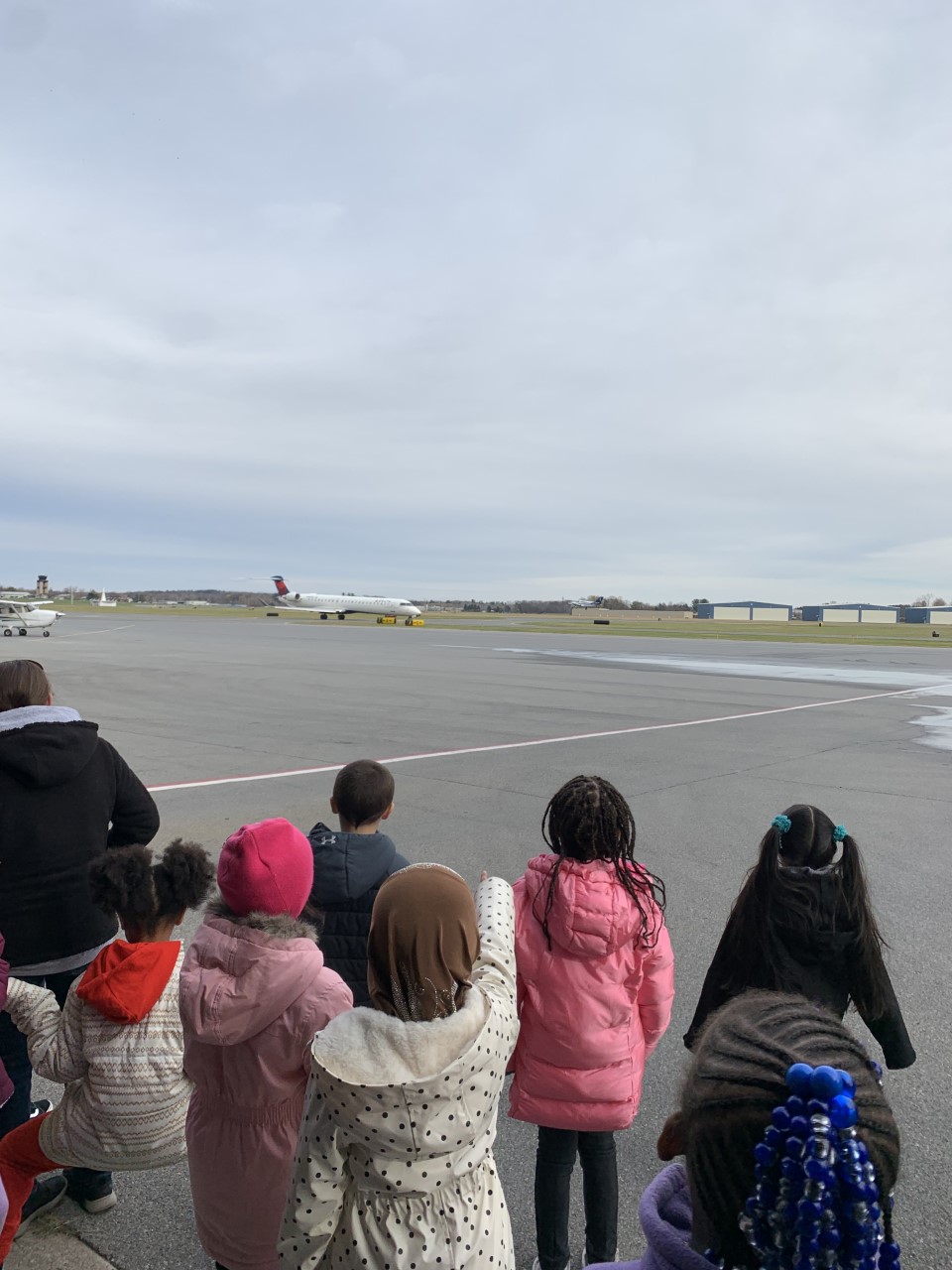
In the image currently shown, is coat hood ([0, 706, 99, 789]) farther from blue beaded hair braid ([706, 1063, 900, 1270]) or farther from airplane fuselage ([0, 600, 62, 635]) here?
airplane fuselage ([0, 600, 62, 635])

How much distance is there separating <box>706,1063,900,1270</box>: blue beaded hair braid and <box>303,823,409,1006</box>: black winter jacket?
2239 mm

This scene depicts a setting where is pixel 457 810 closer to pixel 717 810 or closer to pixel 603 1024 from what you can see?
pixel 717 810

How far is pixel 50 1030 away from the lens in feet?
9.66

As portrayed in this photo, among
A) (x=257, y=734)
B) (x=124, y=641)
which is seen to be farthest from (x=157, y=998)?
(x=124, y=641)

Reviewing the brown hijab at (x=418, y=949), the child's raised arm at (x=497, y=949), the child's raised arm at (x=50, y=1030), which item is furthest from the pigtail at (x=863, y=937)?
the child's raised arm at (x=50, y=1030)

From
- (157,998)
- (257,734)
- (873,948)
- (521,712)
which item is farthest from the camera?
(521,712)

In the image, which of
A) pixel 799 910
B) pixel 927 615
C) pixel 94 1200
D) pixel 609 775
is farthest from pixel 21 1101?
pixel 927 615


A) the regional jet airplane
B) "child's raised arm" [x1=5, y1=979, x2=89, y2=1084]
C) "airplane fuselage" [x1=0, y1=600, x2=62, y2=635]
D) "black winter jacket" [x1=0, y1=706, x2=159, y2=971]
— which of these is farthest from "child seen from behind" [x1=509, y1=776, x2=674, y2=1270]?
the regional jet airplane

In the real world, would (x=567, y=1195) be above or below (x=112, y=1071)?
below

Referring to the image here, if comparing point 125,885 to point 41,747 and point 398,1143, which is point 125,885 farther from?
point 398,1143

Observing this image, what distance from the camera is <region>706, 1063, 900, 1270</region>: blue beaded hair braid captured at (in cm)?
117

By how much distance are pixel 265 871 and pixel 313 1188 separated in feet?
2.67

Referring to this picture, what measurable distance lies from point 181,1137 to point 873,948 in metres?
2.38

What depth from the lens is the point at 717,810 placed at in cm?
909
